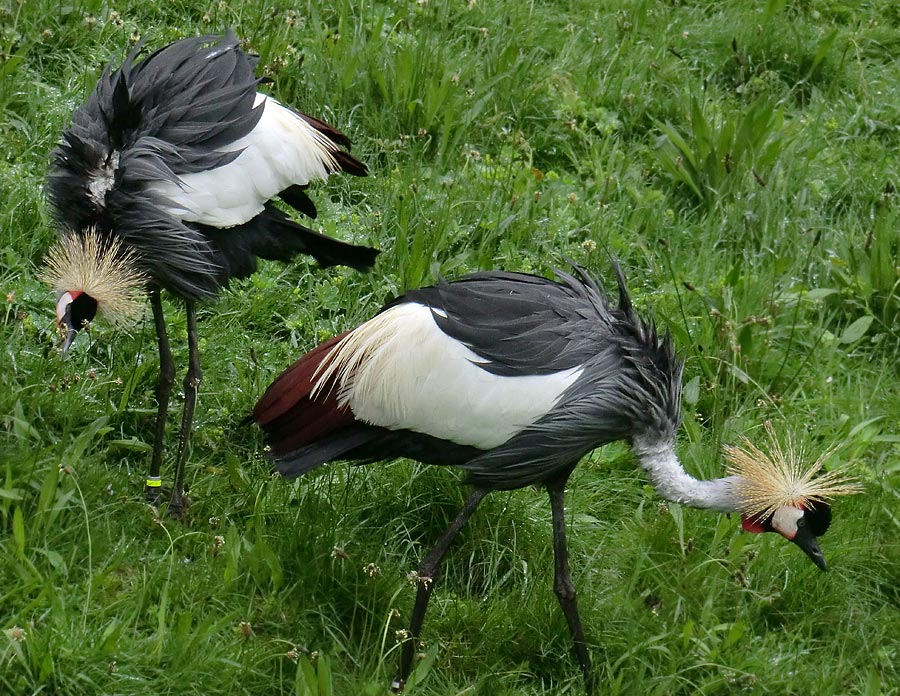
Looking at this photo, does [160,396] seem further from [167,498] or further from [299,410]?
[299,410]

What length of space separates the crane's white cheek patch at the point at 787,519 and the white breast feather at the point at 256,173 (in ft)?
→ 5.64

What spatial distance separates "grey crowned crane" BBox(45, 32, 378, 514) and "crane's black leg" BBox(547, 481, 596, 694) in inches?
43.3

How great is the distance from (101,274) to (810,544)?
2.01 meters

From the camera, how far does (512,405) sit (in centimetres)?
313

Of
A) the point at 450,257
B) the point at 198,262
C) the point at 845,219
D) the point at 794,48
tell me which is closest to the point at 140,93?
the point at 198,262

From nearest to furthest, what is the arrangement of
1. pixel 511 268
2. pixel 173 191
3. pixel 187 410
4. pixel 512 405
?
pixel 512 405
pixel 173 191
pixel 187 410
pixel 511 268

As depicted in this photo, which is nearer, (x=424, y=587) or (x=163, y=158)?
(x=424, y=587)

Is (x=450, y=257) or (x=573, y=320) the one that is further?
(x=450, y=257)

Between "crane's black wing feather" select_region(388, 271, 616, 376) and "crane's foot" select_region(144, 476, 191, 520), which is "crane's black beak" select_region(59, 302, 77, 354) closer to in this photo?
"crane's foot" select_region(144, 476, 191, 520)

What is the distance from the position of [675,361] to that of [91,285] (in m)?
1.54

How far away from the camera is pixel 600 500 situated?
383 cm

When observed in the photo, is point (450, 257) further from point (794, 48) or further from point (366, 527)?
point (794, 48)

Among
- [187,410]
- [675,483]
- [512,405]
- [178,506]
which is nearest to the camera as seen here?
[512,405]

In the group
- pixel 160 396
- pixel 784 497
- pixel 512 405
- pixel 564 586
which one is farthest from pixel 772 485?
pixel 160 396
